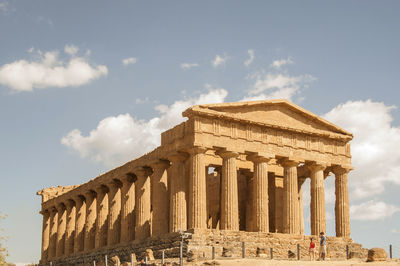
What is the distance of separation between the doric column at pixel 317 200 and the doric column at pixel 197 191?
878 cm

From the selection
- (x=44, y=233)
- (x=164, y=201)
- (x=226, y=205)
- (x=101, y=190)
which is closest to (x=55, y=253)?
(x=44, y=233)

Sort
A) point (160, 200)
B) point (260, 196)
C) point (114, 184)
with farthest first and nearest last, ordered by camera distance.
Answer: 1. point (114, 184)
2. point (160, 200)
3. point (260, 196)

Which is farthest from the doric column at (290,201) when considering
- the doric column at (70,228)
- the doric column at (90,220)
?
the doric column at (70,228)

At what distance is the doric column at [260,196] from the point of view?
44725 mm

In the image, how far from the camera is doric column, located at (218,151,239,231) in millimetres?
43375

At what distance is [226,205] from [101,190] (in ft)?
56.3

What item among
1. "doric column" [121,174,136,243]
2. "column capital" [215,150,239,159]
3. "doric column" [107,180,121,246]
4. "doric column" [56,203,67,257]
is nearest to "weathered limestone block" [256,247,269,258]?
"column capital" [215,150,239,159]

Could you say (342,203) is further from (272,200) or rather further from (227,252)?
(227,252)

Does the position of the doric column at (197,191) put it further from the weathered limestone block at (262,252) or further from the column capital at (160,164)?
the column capital at (160,164)

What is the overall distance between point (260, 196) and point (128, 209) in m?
11.6

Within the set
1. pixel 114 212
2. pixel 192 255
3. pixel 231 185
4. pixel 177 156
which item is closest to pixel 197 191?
pixel 231 185

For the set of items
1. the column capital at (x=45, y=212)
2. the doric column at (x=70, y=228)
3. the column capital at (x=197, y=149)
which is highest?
the column capital at (x=197, y=149)

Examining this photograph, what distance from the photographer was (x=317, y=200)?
4788cm

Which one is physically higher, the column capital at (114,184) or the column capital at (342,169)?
the column capital at (342,169)
